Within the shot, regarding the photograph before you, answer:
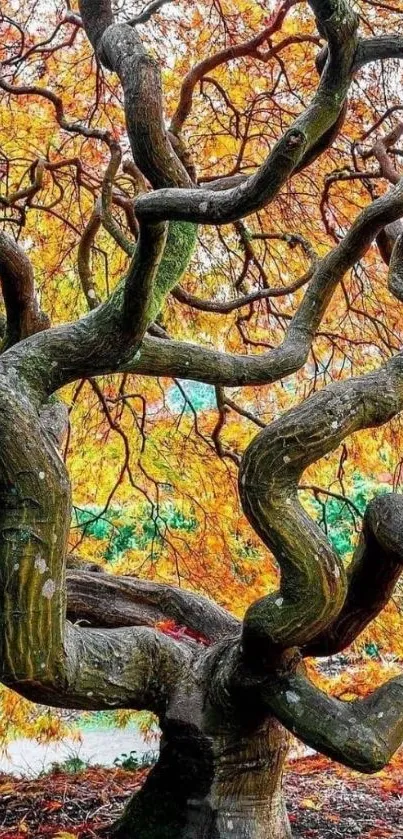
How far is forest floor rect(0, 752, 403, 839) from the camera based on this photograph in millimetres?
2895

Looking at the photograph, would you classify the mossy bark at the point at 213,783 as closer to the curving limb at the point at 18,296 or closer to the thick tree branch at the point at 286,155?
the curving limb at the point at 18,296

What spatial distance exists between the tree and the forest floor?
0.50m

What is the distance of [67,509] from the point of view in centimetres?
188

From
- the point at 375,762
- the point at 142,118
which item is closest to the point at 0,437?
the point at 142,118

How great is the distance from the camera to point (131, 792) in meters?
3.47

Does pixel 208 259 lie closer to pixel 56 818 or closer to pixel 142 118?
pixel 142 118

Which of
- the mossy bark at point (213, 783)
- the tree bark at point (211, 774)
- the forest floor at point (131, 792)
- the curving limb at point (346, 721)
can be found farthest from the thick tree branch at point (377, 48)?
the forest floor at point (131, 792)

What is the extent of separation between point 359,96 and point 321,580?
2830mm

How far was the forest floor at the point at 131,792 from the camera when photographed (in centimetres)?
289

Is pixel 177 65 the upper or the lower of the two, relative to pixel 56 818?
upper

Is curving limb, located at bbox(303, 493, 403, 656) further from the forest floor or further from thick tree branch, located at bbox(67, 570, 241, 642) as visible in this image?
the forest floor

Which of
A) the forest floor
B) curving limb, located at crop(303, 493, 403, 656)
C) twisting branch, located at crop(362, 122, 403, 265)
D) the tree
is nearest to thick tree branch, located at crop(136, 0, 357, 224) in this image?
the tree

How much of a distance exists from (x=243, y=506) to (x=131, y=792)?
213 centimetres

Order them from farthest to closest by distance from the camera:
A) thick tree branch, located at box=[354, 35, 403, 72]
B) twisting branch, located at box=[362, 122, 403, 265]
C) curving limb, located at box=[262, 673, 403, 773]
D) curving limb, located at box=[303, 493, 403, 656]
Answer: twisting branch, located at box=[362, 122, 403, 265]
curving limb, located at box=[303, 493, 403, 656]
curving limb, located at box=[262, 673, 403, 773]
thick tree branch, located at box=[354, 35, 403, 72]
